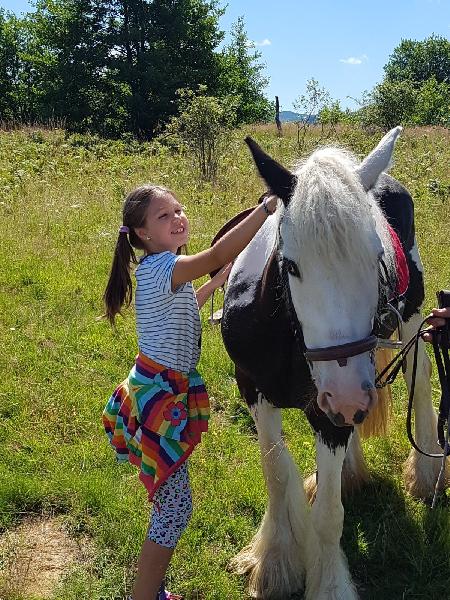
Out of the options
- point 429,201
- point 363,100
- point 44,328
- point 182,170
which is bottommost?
point 44,328

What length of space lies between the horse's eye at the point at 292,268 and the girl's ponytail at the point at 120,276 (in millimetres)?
798

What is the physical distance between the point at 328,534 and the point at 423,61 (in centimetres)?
6881

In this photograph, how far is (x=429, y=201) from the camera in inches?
356

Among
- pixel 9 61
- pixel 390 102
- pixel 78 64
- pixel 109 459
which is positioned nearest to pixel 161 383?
pixel 109 459

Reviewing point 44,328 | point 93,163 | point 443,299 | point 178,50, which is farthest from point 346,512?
point 178,50

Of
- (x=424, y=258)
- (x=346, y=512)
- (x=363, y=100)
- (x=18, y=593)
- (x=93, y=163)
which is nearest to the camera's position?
(x=18, y=593)

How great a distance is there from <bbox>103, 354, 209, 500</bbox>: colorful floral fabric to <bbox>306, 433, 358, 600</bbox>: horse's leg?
54 cm

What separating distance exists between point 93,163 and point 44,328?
7653mm

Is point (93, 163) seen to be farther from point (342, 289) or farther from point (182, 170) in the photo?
point (342, 289)

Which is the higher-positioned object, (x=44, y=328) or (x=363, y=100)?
(x=363, y=100)

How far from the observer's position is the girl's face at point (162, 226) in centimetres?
217

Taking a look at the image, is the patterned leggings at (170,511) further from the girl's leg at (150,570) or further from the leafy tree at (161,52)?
the leafy tree at (161,52)

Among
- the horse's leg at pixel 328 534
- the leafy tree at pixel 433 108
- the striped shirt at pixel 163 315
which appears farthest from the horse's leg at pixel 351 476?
the leafy tree at pixel 433 108

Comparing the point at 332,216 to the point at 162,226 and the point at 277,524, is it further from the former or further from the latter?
the point at 277,524
